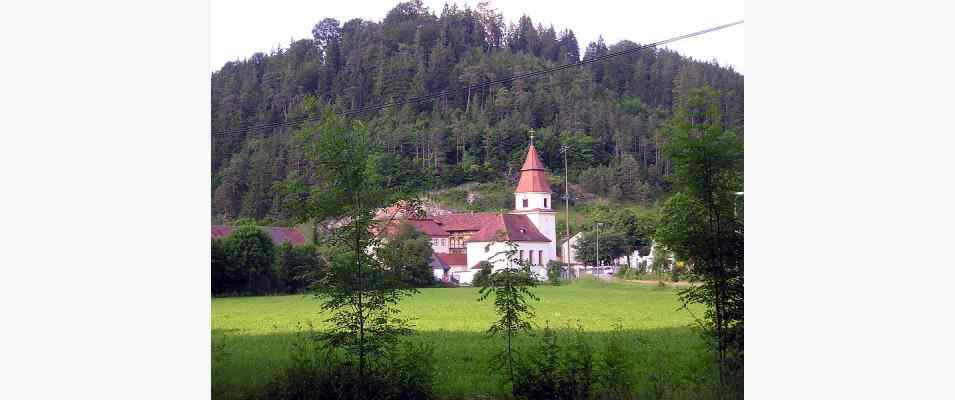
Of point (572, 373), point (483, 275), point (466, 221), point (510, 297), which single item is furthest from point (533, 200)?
point (572, 373)

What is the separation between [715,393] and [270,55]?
6.51 m

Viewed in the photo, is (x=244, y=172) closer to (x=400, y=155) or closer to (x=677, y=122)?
(x=400, y=155)

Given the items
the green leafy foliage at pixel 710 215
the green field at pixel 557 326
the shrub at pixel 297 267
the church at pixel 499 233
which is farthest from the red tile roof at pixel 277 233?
the green leafy foliage at pixel 710 215

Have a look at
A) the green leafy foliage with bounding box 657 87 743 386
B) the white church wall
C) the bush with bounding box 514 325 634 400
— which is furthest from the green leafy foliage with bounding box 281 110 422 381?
the green leafy foliage with bounding box 657 87 743 386

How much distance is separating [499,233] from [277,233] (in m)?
2.62

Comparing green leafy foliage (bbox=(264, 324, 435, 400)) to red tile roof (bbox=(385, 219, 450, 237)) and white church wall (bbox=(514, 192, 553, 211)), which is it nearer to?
red tile roof (bbox=(385, 219, 450, 237))

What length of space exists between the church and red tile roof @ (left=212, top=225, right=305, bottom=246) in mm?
1308

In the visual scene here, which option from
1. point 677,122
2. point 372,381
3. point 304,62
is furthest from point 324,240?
point 677,122

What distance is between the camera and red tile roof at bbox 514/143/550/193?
10.3 meters

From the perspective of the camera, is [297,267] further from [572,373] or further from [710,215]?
[710,215]

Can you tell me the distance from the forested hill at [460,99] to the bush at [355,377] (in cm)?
178

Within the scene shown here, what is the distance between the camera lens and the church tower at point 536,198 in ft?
33.0

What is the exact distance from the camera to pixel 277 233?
10.5 meters

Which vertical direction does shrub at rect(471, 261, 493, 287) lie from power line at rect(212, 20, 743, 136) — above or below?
below
